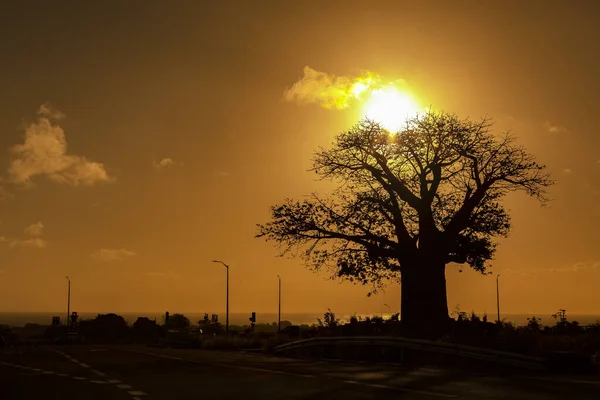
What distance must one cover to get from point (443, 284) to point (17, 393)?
2015cm

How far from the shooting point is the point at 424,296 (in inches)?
1252

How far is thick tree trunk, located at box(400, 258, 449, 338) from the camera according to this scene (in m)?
31.6

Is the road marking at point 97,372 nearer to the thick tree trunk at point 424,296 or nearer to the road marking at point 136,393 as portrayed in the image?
the road marking at point 136,393

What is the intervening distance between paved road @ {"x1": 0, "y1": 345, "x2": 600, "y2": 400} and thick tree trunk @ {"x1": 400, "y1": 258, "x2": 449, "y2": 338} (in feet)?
27.9

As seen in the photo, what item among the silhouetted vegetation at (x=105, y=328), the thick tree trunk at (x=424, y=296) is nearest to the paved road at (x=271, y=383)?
the thick tree trunk at (x=424, y=296)

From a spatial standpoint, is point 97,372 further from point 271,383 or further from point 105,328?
point 105,328

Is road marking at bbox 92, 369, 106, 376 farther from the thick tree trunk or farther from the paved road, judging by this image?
the thick tree trunk

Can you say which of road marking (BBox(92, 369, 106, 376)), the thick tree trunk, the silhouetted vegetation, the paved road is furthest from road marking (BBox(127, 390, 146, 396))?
the silhouetted vegetation

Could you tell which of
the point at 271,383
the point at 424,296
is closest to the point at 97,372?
the point at 271,383

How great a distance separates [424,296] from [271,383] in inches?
597

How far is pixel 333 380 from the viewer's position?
18594 millimetres

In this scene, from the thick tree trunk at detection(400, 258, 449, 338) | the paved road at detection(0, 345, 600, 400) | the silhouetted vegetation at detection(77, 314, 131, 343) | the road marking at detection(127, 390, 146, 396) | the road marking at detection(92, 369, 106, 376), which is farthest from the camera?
the silhouetted vegetation at detection(77, 314, 131, 343)

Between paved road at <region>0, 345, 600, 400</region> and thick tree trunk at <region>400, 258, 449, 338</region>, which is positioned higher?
thick tree trunk at <region>400, 258, 449, 338</region>

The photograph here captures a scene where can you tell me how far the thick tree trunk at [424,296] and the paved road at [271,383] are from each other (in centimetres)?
850
